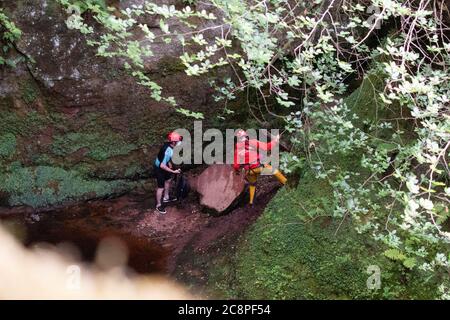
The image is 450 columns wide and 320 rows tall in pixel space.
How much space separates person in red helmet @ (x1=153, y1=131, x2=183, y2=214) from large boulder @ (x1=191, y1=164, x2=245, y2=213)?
28.9 inches

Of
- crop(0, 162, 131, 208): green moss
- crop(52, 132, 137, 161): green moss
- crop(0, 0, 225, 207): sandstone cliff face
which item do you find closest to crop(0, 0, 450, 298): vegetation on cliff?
crop(0, 0, 225, 207): sandstone cliff face

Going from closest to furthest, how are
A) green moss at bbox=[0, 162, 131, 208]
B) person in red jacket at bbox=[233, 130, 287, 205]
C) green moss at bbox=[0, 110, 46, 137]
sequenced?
person in red jacket at bbox=[233, 130, 287, 205], green moss at bbox=[0, 162, 131, 208], green moss at bbox=[0, 110, 46, 137]

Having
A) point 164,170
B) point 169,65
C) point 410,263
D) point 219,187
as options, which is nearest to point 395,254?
point 410,263

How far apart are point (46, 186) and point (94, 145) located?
4.34ft

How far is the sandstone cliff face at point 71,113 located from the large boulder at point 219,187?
4.13ft

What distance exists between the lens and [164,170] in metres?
8.62

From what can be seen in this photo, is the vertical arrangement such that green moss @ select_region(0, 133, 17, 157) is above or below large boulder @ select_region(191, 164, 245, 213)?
above

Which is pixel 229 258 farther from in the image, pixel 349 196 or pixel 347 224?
pixel 349 196

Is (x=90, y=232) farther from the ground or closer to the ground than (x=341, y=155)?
closer to the ground

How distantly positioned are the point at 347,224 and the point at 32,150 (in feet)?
22.0

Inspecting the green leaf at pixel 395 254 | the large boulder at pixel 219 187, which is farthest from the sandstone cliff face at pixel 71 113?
the green leaf at pixel 395 254

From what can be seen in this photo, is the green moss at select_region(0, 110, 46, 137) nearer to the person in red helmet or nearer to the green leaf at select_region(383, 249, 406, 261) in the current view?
the person in red helmet

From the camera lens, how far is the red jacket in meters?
7.61

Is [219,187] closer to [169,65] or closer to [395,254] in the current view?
[169,65]
